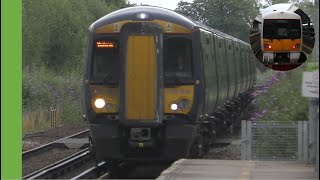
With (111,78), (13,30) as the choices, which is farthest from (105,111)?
(13,30)

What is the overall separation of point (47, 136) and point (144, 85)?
10.4 m

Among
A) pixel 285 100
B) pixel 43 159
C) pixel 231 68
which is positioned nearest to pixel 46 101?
pixel 231 68

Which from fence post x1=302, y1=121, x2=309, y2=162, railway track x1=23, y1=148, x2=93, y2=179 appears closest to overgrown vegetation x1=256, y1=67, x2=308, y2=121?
fence post x1=302, y1=121, x2=309, y2=162

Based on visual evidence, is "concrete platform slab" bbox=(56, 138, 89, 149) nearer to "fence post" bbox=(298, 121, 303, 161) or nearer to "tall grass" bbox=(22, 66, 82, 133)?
"tall grass" bbox=(22, 66, 82, 133)

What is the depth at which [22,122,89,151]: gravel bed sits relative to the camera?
20803 millimetres

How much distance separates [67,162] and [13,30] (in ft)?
10.4

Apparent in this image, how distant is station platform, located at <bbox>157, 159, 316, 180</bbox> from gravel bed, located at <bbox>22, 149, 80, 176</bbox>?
168 inches

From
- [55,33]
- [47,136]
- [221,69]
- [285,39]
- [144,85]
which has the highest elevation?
[55,33]

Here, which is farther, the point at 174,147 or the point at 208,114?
the point at 208,114

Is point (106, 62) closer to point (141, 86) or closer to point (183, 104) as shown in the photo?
point (141, 86)

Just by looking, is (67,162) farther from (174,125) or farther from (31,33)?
(31,33)

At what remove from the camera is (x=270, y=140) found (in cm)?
1430

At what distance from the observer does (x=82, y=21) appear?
43.8 metres

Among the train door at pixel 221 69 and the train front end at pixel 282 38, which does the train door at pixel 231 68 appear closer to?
the train door at pixel 221 69
